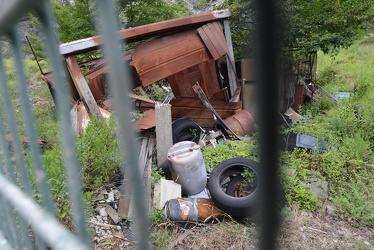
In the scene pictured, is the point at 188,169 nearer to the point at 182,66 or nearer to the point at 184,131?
the point at 184,131

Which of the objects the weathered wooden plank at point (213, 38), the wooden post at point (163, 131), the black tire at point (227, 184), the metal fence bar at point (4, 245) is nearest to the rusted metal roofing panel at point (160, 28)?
the weathered wooden plank at point (213, 38)

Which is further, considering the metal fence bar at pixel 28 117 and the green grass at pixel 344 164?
the green grass at pixel 344 164

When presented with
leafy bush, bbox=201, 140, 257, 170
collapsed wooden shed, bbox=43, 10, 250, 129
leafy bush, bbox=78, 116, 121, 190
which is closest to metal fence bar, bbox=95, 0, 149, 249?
leafy bush, bbox=78, 116, 121, 190

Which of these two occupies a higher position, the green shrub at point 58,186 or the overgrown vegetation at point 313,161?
the green shrub at point 58,186

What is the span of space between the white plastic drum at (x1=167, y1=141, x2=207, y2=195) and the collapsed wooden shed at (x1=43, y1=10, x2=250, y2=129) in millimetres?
1552

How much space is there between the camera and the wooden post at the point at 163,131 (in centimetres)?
459

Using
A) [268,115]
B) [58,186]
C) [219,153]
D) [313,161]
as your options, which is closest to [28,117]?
[268,115]

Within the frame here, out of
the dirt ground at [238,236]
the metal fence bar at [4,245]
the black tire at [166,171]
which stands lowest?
the dirt ground at [238,236]

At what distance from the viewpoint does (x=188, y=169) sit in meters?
3.87

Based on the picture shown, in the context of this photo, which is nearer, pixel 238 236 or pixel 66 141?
pixel 66 141

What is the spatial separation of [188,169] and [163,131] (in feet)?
3.10

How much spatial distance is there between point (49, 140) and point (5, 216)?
4495mm

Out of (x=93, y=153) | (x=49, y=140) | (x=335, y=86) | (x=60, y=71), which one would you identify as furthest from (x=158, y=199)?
(x=335, y=86)

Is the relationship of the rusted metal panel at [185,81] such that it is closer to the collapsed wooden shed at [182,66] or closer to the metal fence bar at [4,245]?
the collapsed wooden shed at [182,66]
